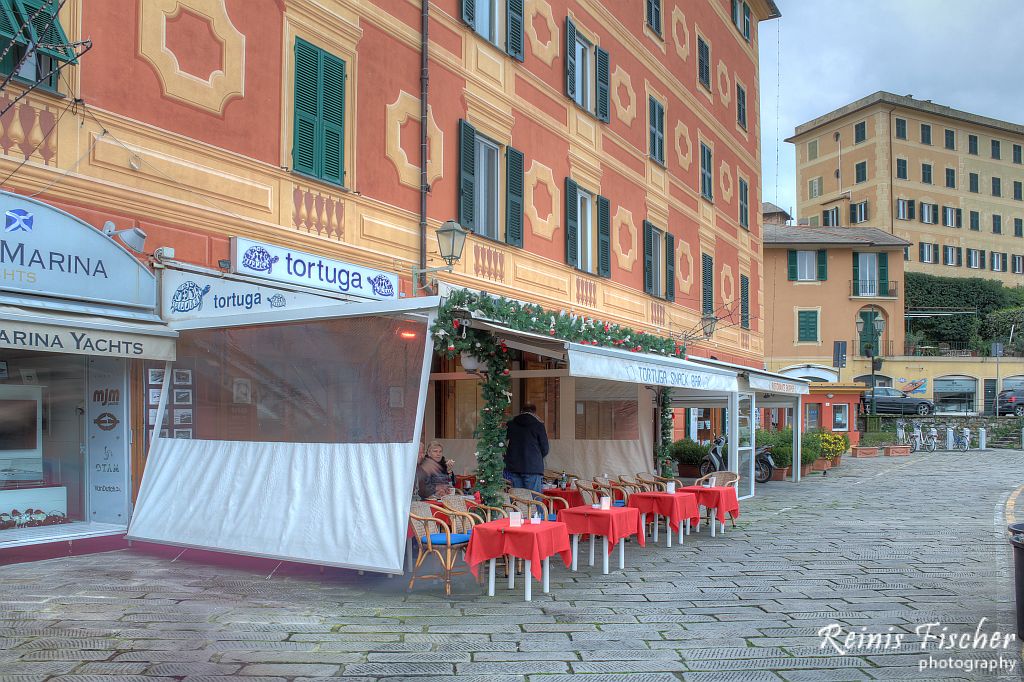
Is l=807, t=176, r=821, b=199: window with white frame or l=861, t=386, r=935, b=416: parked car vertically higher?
l=807, t=176, r=821, b=199: window with white frame

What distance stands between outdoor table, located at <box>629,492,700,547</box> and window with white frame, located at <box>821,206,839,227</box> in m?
46.9

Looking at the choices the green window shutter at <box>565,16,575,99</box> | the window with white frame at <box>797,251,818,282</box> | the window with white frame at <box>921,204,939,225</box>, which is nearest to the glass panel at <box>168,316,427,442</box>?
the green window shutter at <box>565,16,575,99</box>

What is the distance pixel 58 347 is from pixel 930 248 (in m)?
52.1

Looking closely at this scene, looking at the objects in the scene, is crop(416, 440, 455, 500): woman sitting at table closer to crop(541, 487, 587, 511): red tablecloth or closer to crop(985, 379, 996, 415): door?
crop(541, 487, 587, 511): red tablecloth

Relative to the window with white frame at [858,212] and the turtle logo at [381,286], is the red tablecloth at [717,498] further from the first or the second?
the window with white frame at [858,212]

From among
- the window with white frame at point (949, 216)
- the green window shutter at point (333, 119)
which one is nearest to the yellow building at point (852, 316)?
the window with white frame at point (949, 216)

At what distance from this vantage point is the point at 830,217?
53.6m

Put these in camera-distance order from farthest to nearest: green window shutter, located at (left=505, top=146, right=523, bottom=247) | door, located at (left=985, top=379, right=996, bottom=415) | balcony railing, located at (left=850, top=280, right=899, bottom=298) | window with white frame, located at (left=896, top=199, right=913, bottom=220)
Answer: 1. window with white frame, located at (left=896, top=199, right=913, bottom=220)
2. door, located at (left=985, top=379, right=996, bottom=415)
3. balcony railing, located at (left=850, top=280, right=899, bottom=298)
4. green window shutter, located at (left=505, top=146, right=523, bottom=247)

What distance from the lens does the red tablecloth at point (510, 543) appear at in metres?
7.11

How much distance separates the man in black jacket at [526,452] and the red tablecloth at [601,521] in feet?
7.21

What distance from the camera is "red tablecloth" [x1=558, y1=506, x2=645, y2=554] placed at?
8203 millimetres

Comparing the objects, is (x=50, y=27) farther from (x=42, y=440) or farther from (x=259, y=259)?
(x=42, y=440)

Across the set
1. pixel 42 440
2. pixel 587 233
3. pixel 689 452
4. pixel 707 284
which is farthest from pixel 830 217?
pixel 42 440

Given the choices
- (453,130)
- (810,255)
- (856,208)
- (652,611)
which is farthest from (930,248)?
(652,611)
